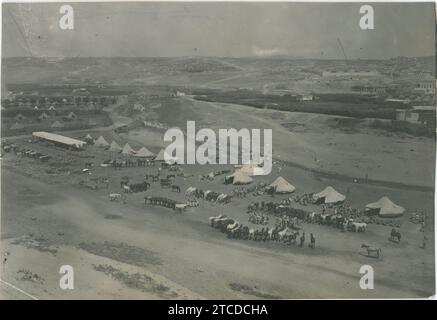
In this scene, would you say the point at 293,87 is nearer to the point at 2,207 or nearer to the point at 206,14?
the point at 206,14

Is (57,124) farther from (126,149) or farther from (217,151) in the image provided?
Result: (217,151)

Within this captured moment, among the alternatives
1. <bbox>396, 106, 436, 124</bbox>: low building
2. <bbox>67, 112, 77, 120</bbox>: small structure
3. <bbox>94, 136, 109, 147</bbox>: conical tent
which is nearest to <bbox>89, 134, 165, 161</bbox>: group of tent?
<bbox>94, 136, 109, 147</bbox>: conical tent

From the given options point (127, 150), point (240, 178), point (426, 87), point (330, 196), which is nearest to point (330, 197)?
point (330, 196)

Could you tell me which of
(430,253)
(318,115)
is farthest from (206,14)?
(430,253)

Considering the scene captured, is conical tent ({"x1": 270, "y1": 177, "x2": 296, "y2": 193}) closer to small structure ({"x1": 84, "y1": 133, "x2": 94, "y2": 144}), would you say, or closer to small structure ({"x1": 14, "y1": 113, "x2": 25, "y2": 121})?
small structure ({"x1": 84, "y1": 133, "x2": 94, "y2": 144})

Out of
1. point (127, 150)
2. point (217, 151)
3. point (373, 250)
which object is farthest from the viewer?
point (127, 150)
